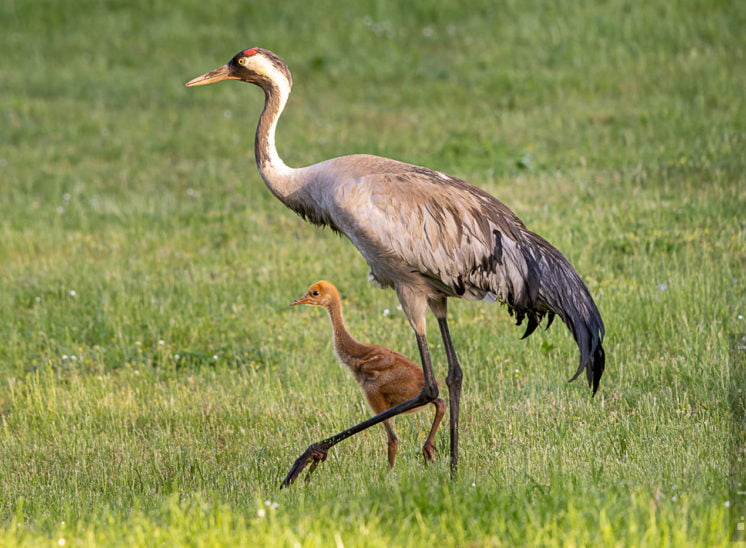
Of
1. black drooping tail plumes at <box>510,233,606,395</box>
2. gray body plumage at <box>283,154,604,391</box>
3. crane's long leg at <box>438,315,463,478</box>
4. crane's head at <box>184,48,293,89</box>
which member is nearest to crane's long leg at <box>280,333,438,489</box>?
crane's long leg at <box>438,315,463,478</box>

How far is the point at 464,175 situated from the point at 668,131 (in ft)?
9.13

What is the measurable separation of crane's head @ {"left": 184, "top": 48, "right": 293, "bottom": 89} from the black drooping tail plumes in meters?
1.92

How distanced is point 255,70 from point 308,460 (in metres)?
2.45

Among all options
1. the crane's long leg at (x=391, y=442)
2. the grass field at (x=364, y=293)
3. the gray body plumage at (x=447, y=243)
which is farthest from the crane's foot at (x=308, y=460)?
the gray body plumage at (x=447, y=243)

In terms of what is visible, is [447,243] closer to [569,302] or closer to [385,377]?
[569,302]

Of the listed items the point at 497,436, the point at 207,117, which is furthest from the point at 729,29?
the point at 497,436

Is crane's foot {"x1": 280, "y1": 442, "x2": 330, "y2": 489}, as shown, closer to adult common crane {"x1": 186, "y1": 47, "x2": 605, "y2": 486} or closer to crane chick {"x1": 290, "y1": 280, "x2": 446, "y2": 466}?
adult common crane {"x1": 186, "y1": 47, "x2": 605, "y2": 486}

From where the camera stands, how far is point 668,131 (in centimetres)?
1236

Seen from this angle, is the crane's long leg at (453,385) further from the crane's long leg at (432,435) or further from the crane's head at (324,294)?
the crane's head at (324,294)

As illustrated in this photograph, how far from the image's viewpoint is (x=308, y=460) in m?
5.42

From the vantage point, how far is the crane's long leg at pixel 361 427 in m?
5.39

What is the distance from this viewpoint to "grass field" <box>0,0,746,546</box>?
446cm

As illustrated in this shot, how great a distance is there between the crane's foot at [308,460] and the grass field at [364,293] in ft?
0.41

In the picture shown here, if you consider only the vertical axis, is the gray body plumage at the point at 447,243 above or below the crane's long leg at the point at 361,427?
above
